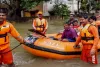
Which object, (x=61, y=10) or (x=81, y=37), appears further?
(x=61, y=10)

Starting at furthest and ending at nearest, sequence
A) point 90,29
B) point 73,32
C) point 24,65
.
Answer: point 73,32 → point 24,65 → point 90,29

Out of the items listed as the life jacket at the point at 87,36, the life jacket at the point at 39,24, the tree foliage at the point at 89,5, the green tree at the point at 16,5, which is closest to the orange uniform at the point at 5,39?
the life jacket at the point at 87,36

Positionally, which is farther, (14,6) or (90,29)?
(14,6)

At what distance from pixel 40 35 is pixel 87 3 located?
13.9m

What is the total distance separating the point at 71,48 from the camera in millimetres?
7246

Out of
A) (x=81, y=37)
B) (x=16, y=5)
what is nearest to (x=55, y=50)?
(x=81, y=37)

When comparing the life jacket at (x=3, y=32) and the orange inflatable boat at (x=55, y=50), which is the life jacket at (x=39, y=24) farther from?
the life jacket at (x=3, y=32)

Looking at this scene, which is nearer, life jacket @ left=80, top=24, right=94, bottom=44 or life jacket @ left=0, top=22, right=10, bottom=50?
life jacket @ left=0, top=22, right=10, bottom=50

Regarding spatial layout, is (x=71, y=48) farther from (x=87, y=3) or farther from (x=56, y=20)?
(x=87, y=3)

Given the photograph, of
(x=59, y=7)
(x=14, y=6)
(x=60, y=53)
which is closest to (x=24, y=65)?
(x=60, y=53)

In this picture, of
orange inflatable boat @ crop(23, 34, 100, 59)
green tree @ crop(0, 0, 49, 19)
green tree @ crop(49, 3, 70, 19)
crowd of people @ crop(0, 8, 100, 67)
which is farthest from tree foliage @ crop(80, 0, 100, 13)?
orange inflatable boat @ crop(23, 34, 100, 59)

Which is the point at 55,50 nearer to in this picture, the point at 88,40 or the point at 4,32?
the point at 88,40

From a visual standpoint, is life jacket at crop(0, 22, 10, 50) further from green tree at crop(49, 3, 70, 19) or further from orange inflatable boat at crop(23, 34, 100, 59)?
green tree at crop(49, 3, 70, 19)

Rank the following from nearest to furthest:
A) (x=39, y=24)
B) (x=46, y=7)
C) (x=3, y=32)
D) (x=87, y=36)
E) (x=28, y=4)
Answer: (x=3, y=32) < (x=87, y=36) < (x=39, y=24) < (x=28, y=4) < (x=46, y=7)
